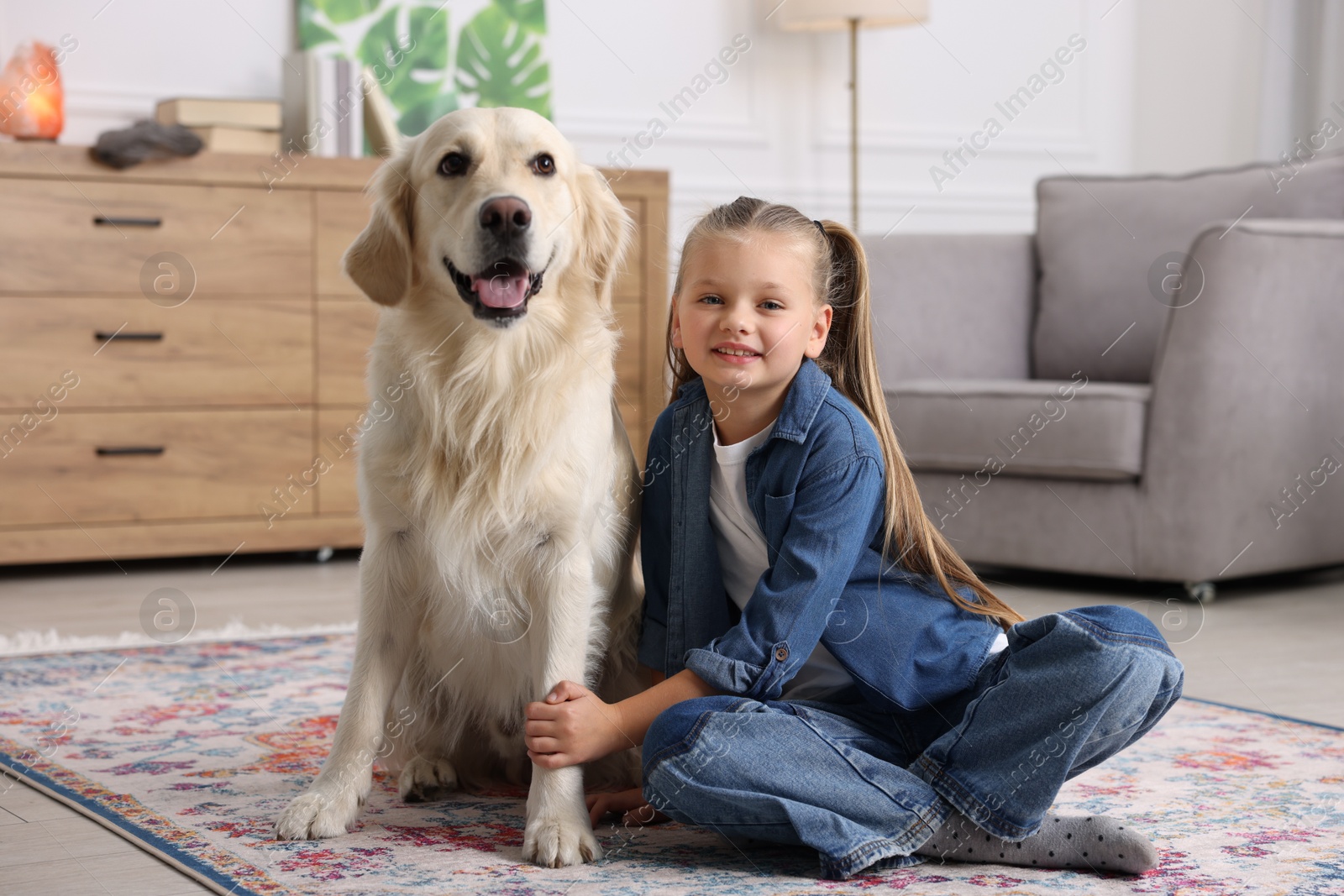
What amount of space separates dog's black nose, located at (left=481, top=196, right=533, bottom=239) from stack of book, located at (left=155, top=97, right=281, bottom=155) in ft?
7.99

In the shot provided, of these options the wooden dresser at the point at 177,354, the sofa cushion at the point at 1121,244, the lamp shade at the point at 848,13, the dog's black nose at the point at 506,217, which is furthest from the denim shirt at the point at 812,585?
the lamp shade at the point at 848,13

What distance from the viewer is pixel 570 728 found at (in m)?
1.60

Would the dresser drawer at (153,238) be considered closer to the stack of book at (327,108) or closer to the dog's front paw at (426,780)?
the stack of book at (327,108)

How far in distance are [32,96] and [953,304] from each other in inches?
104

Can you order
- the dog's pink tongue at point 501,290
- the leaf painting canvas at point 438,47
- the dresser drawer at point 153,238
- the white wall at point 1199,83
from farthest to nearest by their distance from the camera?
the white wall at point 1199,83 < the leaf painting canvas at point 438,47 < the dresser drawer at point 153,238 < the dog's pink tongue at point 501,290

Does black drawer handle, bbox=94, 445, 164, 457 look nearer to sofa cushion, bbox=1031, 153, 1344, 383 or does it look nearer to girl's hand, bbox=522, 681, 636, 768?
girl's hand, bbox=522, 681, 636, 768

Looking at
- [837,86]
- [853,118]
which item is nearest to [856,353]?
[853,118]

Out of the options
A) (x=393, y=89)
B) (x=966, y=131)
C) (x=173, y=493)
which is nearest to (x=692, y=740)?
(x=173, y=493)

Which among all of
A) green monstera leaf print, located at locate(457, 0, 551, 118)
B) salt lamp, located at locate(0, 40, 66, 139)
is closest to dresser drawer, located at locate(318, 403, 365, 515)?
salt lamp, located at locate(0, 40, 66, 139)

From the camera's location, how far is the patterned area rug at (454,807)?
4.85 feet

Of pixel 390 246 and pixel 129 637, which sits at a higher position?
pixel 390 246

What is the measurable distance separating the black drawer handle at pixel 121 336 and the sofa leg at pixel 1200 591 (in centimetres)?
277

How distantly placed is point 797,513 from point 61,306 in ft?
8.87

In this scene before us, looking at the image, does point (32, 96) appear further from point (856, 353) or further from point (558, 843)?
point (558, 843)
